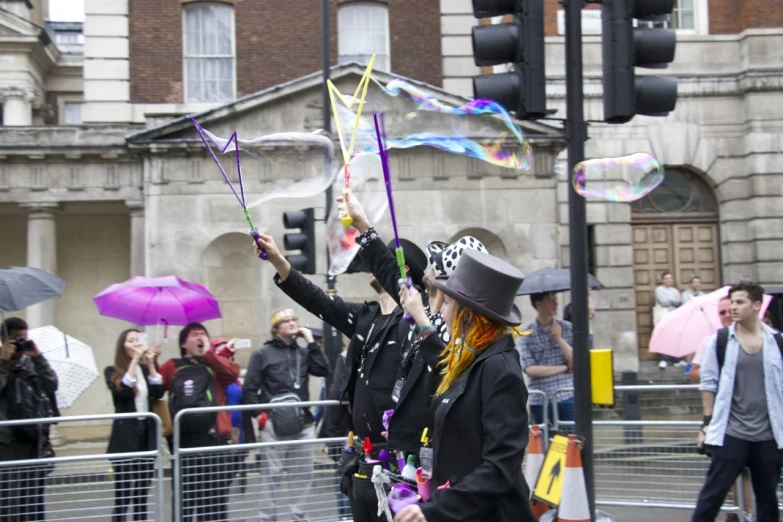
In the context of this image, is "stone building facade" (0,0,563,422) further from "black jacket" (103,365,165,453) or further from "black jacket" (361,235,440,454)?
"black jacket" (361,235,440,454)

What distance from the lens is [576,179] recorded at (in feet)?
22.0

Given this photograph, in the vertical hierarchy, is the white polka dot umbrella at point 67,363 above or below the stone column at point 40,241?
below

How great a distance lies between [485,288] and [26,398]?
598cm

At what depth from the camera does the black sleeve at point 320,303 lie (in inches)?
206

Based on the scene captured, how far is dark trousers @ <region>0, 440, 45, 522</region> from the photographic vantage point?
24.5 ft

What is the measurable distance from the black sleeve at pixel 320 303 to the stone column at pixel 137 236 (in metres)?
13.5

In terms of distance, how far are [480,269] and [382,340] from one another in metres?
1.51

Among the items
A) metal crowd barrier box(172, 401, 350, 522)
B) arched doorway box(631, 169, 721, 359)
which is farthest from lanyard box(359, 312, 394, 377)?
arched doorway box(631, 169, 721, 359)

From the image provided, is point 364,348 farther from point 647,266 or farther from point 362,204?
point 647,266

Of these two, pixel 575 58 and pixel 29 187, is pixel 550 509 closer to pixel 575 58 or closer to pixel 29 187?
pixel 575 58

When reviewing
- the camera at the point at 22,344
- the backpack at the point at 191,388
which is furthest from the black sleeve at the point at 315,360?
the camera at the point at 22,344

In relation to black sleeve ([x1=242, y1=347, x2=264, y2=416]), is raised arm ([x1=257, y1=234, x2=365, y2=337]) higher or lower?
higher

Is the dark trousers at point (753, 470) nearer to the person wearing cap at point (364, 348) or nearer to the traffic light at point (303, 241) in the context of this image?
the person wearing cap at point (364, 348)

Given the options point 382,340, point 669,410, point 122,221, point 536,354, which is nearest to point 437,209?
point 669,410
